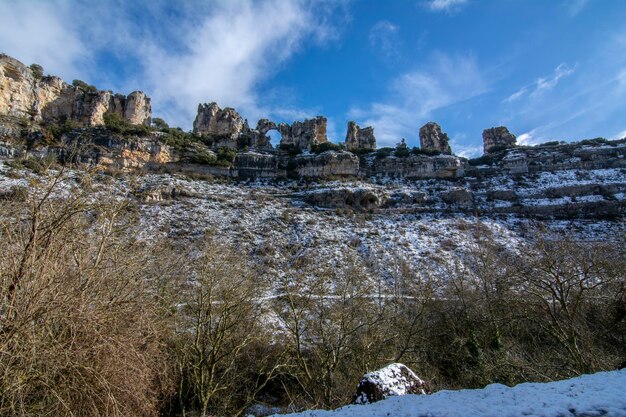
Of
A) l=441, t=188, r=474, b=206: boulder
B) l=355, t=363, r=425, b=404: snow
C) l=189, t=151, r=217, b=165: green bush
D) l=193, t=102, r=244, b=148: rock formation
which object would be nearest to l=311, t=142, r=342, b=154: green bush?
l=193, t=102, r=244, b=148: rock formation

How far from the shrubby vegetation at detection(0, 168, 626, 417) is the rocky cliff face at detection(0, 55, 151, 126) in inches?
1356

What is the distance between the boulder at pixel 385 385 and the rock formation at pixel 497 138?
6329 cm

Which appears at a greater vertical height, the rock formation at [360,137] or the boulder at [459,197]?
the rock formation at [360,137]

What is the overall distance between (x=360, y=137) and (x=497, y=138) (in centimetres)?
2594

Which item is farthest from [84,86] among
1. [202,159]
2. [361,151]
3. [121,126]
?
[361,151]

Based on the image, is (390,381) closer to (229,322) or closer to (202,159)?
(229,322)

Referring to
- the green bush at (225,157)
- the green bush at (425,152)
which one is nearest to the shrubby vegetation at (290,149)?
the green bush at (225,157)

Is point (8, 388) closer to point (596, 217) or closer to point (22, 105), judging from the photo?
point (596, 217)

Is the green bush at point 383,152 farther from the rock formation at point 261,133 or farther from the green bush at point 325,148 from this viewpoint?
the rock formation at point 261,133

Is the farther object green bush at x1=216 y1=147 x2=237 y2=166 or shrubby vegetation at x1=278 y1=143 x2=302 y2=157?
shrubby vegetation at x1=278 y1=143 x2=302 y2=157

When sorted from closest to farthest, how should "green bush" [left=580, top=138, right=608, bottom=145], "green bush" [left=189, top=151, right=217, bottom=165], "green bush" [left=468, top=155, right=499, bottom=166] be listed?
"green bush" [left=189, top=151, right=217, bottom=165] < "green bush" [left=468, top=155, right=499, bottom=166] < "green bush" [left=580, top=138, right=608, bottom=145]

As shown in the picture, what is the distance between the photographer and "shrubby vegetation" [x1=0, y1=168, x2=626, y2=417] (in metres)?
5.20

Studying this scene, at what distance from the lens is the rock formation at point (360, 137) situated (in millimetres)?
62281

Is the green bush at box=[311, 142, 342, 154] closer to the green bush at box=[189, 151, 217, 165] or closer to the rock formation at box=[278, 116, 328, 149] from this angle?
the rock formation at box=[278, 116, 328, 149]
